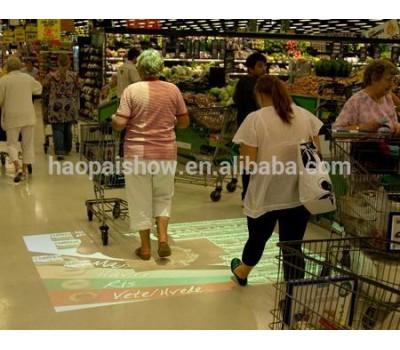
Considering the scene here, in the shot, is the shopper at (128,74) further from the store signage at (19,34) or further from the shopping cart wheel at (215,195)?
the store signage at (19,34)

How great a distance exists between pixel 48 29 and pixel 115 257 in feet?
29.9

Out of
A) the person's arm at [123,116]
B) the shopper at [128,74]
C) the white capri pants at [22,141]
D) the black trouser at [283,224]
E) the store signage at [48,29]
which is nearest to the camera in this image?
the black trouser at [283,224]

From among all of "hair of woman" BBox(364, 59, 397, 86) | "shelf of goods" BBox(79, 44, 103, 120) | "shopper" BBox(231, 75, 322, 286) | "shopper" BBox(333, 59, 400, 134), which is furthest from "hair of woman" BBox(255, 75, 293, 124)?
"shelf of goods" BBox(79, 44, 103, 120)

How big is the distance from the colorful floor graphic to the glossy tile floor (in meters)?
0.02

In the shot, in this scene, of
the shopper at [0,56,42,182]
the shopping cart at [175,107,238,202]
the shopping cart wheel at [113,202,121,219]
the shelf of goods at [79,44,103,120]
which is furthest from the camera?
the shelf of goods at [79,44,103,120]

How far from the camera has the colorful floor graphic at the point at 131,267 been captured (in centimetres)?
395

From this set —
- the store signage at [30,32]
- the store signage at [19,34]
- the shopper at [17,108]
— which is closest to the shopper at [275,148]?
the shopper at [17,108]

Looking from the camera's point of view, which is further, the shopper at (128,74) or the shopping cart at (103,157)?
the shopper at (128,74)

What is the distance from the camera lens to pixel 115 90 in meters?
9.68

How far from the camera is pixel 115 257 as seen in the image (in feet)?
15.4

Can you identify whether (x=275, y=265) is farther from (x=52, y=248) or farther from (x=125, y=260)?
(x=52, y=248)

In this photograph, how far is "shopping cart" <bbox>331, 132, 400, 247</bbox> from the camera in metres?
3.71

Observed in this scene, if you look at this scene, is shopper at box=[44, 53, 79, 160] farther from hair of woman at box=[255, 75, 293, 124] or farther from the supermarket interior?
hair of woman at box=[255, 75, 293, 124]

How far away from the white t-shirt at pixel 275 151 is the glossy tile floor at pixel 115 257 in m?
0.68
